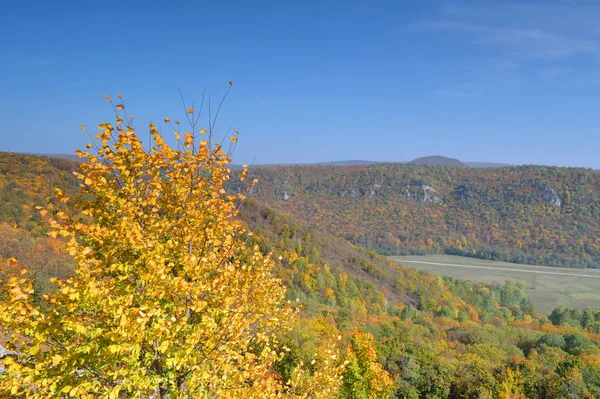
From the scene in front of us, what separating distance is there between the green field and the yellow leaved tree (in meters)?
115

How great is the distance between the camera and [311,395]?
9.09m

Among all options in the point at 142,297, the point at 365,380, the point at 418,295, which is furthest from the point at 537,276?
the point at 142,297

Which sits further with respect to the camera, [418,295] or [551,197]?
[551,197]

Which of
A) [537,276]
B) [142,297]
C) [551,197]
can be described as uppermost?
[142,297]

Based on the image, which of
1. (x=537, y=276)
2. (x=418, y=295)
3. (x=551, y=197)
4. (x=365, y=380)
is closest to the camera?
(x=365, y=380)

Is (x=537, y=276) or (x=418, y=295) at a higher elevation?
(x=418, y=295)

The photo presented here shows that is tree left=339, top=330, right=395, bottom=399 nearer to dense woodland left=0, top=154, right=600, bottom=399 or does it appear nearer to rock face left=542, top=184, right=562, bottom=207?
dense woodland left=0, top=154, right=600, bottom=399

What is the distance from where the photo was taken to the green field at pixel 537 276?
10806 centimetres

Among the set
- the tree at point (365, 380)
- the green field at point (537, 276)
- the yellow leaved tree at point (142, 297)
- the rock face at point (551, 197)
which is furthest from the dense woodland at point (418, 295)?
the green field at point (537, 276)

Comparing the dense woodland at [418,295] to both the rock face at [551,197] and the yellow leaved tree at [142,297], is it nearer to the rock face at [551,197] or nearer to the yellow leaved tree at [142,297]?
the rock face at [551,197]

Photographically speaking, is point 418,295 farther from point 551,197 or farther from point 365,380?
point 551,197

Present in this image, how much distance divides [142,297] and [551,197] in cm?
22371

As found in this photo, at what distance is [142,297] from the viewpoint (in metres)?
6.54

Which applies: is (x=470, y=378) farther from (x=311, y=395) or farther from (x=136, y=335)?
(x=136, y=335)
